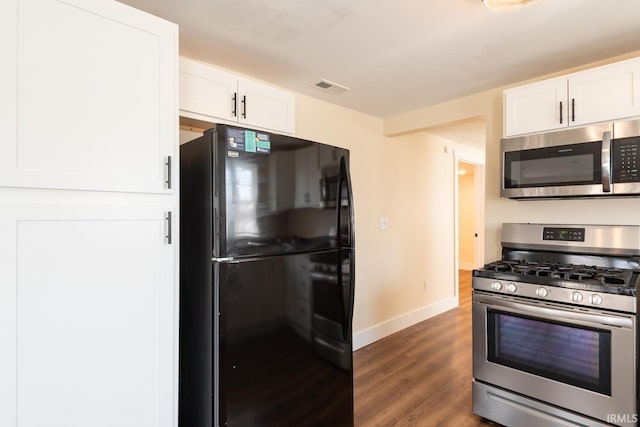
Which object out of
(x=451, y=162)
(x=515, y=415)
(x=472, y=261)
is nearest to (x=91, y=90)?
(x=515, y=415)

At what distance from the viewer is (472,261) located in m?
7.39

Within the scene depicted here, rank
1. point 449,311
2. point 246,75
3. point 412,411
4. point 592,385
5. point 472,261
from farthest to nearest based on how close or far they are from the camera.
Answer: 1. point 472,261
2. point 449,311
3. point 246,75
4. point 412,411
5. point 592,385

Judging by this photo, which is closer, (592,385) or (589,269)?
(592,385)

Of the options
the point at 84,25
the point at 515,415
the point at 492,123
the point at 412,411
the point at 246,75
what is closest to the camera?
the point at 84,25

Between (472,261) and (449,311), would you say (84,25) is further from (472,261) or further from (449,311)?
(472,261)

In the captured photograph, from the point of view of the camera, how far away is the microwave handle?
1.97m

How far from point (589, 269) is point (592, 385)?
67 centimetres

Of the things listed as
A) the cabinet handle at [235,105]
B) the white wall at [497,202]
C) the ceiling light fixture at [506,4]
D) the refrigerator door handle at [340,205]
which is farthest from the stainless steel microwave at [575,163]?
the cabinet handle at [235,105]

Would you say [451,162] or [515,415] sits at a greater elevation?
[451,162]

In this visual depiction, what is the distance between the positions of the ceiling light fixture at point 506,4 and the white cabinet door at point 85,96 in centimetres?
143

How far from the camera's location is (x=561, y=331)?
1.88 meters

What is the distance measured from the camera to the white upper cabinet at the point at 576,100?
6.31ft

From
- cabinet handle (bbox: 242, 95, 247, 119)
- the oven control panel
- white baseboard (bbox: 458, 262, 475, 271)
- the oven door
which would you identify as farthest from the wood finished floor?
white baseboard (bbox: 458, 262, 475, 271)

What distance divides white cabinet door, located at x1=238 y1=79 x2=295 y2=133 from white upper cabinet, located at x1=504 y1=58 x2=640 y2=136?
153 centimetres
